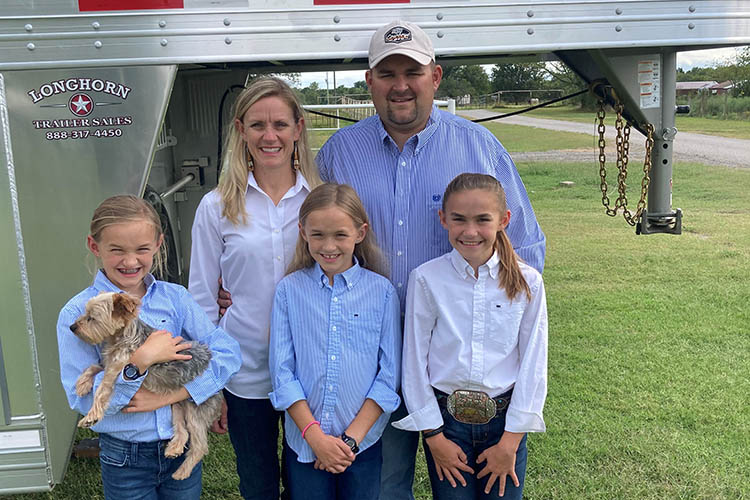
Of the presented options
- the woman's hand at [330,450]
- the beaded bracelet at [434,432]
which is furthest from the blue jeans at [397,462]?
the woman's hand at [330,450]

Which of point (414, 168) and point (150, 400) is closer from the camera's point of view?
point (150, 400)

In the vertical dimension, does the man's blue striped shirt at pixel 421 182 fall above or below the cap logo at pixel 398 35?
below

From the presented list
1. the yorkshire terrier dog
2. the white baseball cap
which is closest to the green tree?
the white baseball cap

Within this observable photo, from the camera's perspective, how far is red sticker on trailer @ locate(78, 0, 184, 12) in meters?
1.93

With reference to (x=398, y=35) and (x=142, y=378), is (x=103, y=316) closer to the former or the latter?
(x=142, y=378)

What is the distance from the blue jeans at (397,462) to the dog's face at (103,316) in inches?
35.8

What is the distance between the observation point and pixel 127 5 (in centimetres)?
194

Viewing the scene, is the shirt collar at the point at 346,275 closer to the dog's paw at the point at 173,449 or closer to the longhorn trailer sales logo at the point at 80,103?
the dog's paw at the point at 173,449

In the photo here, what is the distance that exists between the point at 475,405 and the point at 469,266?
0.39 meters

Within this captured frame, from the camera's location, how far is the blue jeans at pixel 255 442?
2000 mm

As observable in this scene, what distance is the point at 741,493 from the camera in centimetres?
276

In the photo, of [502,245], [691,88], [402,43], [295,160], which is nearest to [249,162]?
[295,160]

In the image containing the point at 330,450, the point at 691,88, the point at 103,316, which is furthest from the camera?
the point at 691,88

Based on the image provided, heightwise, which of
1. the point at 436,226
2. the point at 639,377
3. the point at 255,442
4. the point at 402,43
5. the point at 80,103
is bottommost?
the point at 639,377
